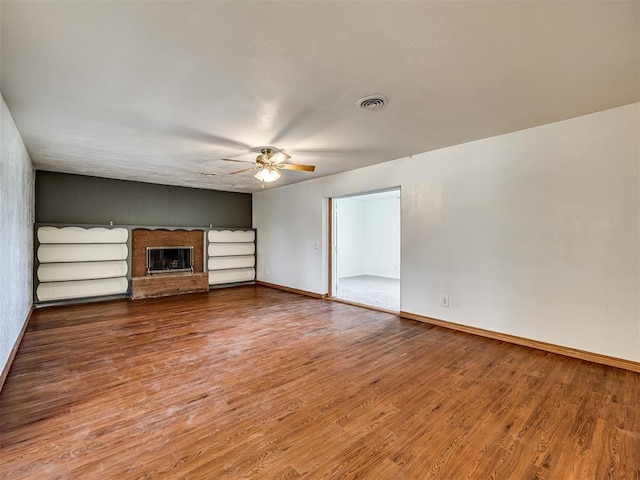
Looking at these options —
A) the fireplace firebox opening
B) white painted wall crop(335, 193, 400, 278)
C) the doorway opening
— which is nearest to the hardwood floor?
the fireplace firebox opening

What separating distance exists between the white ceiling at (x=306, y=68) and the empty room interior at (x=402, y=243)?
20 millimetres

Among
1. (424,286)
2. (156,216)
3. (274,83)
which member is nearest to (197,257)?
(156,216)

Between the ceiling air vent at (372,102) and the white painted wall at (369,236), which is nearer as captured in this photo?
the ceiling air vent at (372,102)

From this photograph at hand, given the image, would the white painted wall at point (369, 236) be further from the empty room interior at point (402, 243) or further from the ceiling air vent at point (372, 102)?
the ceiling air vent at point (372, 102)

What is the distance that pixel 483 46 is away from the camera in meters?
1.84

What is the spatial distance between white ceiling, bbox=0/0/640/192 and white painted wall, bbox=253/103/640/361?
0.36 meters

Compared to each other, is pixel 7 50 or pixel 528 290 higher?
pixel 7 50

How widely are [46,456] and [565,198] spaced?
4580 mm

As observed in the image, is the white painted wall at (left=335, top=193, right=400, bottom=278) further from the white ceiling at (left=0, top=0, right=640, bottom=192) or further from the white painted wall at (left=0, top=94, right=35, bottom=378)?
the white painted wall at (left=0, top=94, right=35, bottom=378)

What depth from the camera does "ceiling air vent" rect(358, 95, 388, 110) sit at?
2498 millimetres

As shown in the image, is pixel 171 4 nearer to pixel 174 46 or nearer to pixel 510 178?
pixel 174 46

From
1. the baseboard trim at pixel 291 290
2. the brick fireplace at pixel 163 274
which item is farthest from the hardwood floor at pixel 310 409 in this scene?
A: the brick fireplace at pixel 163 274

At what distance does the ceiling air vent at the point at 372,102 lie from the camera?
2498 mm

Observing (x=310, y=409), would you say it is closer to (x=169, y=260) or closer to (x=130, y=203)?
(x=169, y=260)
